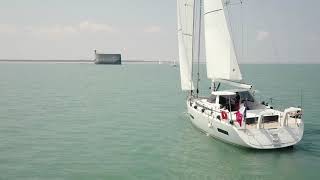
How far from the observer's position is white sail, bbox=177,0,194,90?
3416cm

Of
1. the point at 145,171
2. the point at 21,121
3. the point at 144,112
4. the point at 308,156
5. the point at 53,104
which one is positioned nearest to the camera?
the point at 145,171

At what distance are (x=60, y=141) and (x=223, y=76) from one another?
38.8 feet

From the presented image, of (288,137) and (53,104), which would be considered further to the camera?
(53,104)

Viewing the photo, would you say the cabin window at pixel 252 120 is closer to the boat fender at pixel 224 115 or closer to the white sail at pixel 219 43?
the boat fender at pixel 224 115

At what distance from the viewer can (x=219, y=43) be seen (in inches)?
1078

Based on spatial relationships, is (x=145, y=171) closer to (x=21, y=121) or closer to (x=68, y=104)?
(x=21, y=121)

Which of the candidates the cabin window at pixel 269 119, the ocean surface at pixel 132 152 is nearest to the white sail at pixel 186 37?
the ocean surface at pixel 132 152

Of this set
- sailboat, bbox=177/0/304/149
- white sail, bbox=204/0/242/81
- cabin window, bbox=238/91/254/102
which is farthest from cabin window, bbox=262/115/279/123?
white sail, bbox=204/0/242/81

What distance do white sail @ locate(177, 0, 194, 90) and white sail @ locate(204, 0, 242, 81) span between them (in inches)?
233

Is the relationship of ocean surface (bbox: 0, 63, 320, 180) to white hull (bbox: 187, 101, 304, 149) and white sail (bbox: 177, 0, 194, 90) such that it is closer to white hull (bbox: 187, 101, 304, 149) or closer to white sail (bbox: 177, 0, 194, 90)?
white hull (bbox: 187, 101, 304, 149)

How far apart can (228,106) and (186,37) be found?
1004 cm

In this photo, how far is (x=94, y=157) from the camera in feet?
74.1

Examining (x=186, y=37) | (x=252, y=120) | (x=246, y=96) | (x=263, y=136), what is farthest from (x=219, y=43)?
(x=263, y=136)

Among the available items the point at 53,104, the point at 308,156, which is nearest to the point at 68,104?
the point at 53,104
